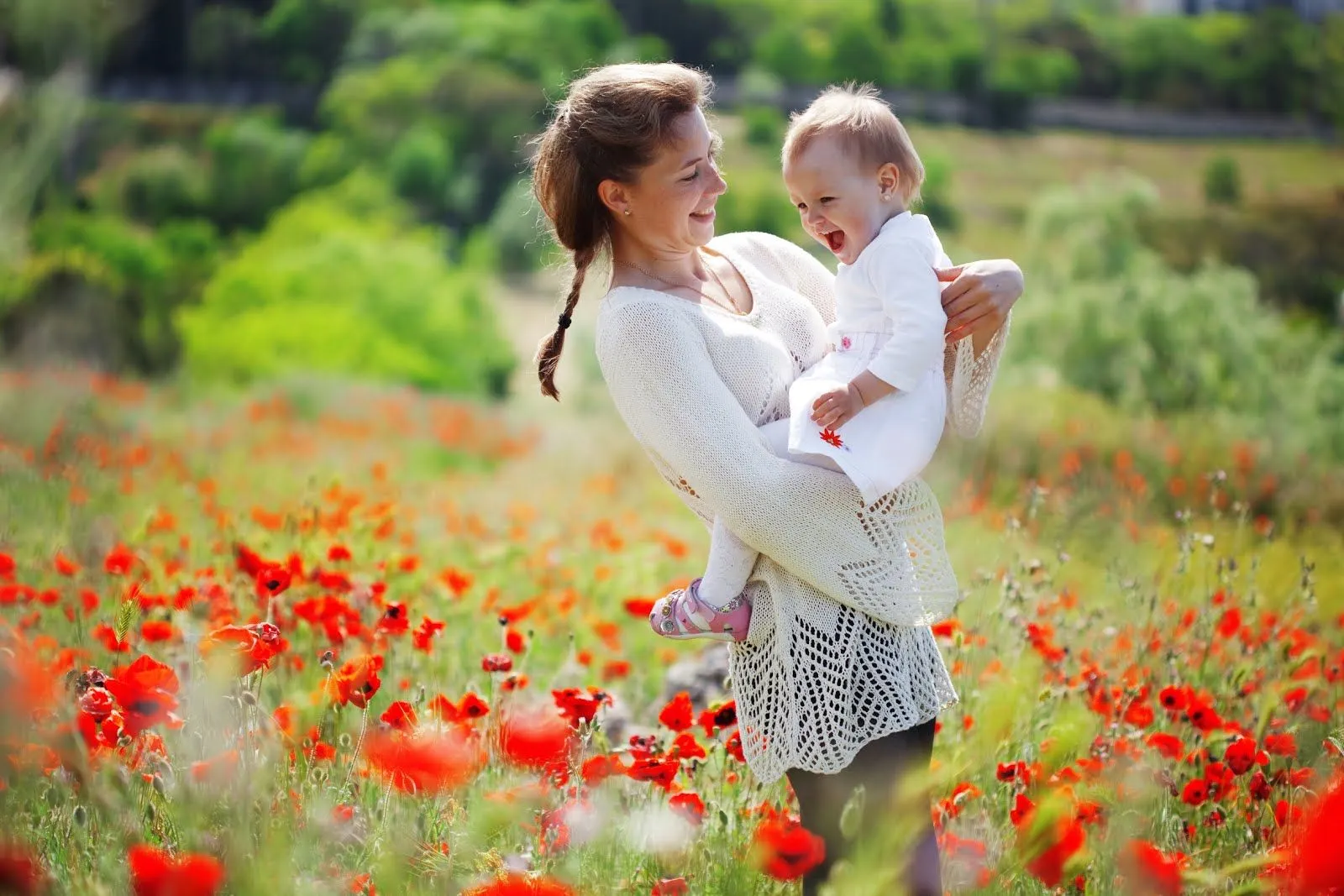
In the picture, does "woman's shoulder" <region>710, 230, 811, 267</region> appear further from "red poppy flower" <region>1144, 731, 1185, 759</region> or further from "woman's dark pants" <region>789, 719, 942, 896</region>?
"red poppy flower" <region>1144, 731, 1185, 759</region>

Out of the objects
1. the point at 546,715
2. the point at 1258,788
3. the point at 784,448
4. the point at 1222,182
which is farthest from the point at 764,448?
the point at 1222,182

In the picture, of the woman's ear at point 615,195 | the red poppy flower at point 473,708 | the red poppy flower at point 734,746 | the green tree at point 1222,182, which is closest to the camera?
the woman's ear at point 615,195

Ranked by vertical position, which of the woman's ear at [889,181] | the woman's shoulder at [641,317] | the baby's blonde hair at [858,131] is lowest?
the woman's shoulder at [641,317]

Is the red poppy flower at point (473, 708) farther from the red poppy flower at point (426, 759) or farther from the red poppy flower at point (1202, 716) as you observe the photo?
the red poppy flower at point (1202, 716)

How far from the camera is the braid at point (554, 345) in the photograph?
2.14 metres

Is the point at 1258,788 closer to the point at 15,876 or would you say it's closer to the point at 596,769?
the point at 596,769

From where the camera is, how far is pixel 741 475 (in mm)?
1804

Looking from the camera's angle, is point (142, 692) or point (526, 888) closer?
point (526, 888)

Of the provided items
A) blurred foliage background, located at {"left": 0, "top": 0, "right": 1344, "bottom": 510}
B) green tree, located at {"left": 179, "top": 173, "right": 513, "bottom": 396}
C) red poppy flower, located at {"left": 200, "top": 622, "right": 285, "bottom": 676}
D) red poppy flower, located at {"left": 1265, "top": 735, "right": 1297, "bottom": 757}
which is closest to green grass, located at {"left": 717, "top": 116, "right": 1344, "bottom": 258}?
blurred foliage background, located at {"left": 0, "top": 0, "right": 1344, "bottom": 510}

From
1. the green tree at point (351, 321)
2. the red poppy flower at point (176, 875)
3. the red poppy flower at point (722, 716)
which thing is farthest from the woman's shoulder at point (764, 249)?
the green tree at point (351, 321)

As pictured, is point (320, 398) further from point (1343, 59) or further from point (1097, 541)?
point (1343, 59)

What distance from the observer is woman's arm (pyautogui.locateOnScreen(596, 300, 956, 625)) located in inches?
71.2

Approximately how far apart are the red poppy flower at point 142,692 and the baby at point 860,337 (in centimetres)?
76

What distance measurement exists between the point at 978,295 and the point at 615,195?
A: 61cm
